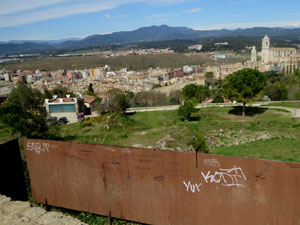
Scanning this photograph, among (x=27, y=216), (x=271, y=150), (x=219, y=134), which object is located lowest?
(x=219, y=134)

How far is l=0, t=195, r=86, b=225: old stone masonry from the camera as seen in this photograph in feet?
14.6

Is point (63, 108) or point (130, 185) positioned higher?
point (130, 185)

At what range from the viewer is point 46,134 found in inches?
623

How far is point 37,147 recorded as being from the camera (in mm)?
5324

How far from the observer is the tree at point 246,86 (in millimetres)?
23547

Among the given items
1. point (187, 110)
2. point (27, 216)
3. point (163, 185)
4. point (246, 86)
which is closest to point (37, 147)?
point (27, 216)

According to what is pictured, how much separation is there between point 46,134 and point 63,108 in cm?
1651

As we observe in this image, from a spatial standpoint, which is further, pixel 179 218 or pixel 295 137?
pixel 295 137

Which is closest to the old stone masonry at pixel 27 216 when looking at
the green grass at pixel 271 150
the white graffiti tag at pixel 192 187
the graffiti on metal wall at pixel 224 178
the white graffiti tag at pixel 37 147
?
the white graffiti tag at pixel 37 147

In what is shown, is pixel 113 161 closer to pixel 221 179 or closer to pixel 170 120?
pixel 221 179

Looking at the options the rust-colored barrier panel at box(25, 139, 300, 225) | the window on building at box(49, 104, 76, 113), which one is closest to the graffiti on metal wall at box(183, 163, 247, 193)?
the rust-colored barrier panel at box(25, 139, 300, 225)

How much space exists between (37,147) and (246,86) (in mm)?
21330

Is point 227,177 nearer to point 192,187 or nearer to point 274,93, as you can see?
point 192,187

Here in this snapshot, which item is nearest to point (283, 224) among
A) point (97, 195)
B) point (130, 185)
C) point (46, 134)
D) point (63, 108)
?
point (130, 185)
